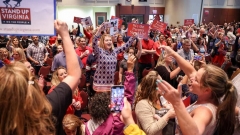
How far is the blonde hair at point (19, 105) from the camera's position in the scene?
2.95 feet

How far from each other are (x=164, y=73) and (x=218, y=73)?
180 cm

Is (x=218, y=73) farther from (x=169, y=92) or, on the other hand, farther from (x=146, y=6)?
(x=146, y=6)

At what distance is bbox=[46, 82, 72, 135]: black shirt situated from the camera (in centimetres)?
119

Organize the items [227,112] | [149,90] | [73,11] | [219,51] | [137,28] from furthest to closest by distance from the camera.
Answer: [73,11] < [219,51] < [137,28] < [149,90] < [227,112]

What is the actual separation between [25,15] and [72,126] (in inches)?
50.3

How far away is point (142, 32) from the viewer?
527cm

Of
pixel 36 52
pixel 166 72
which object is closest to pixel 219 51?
pixel 166 72

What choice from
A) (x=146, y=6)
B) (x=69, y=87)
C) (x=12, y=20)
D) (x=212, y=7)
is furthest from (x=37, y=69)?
(x=212, y=7)

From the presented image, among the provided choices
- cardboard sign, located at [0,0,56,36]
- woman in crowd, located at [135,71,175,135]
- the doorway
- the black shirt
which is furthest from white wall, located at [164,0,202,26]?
the black shirt

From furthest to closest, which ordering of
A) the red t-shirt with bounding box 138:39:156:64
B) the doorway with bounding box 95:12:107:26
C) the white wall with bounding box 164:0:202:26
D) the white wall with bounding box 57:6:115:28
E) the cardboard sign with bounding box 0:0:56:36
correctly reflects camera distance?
the doorway with bounding box 95:12:107:26 < the white wall with bounding box 164:0:202:26 < the white wall with bounding box 57:6:115:28 < the red t-shirt with bounding box 138:39:156:64 < the cardboard sign with bounding box 0:0:56:36

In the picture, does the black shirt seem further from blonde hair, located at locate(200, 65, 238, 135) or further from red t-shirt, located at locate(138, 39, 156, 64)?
red t-shirt, located at locate(138, 39, 156, 64)

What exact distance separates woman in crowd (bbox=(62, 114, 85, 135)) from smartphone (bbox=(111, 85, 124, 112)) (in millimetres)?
636

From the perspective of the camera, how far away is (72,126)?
227 cm

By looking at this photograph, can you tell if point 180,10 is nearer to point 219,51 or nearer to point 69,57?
point 219,51
